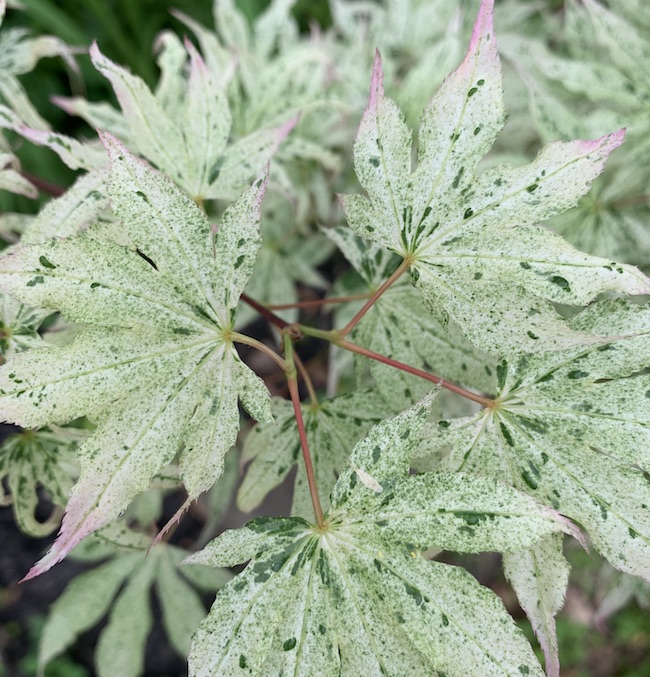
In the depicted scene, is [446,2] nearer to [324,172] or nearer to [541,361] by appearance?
[324,172]

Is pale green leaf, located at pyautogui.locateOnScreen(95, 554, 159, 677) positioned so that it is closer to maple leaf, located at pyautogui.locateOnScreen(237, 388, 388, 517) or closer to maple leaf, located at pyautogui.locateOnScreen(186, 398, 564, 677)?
maple leaf, located at pyautogui.locateOnScreen(237, 388, 388, 517)

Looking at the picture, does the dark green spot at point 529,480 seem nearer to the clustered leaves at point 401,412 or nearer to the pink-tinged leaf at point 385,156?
the clustered leaves at point 401,412

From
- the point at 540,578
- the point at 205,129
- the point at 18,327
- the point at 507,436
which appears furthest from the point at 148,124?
the point at 540,578

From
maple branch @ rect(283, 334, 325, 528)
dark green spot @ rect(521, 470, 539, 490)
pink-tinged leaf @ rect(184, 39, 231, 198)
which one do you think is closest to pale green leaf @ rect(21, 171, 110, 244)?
pink-tinged leaf @ rect(184, 39, 231, 198)

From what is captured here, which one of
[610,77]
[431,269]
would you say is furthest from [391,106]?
[610,77]

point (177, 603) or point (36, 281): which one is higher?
point (36, 281)

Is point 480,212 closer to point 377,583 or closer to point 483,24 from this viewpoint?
point 483,24
